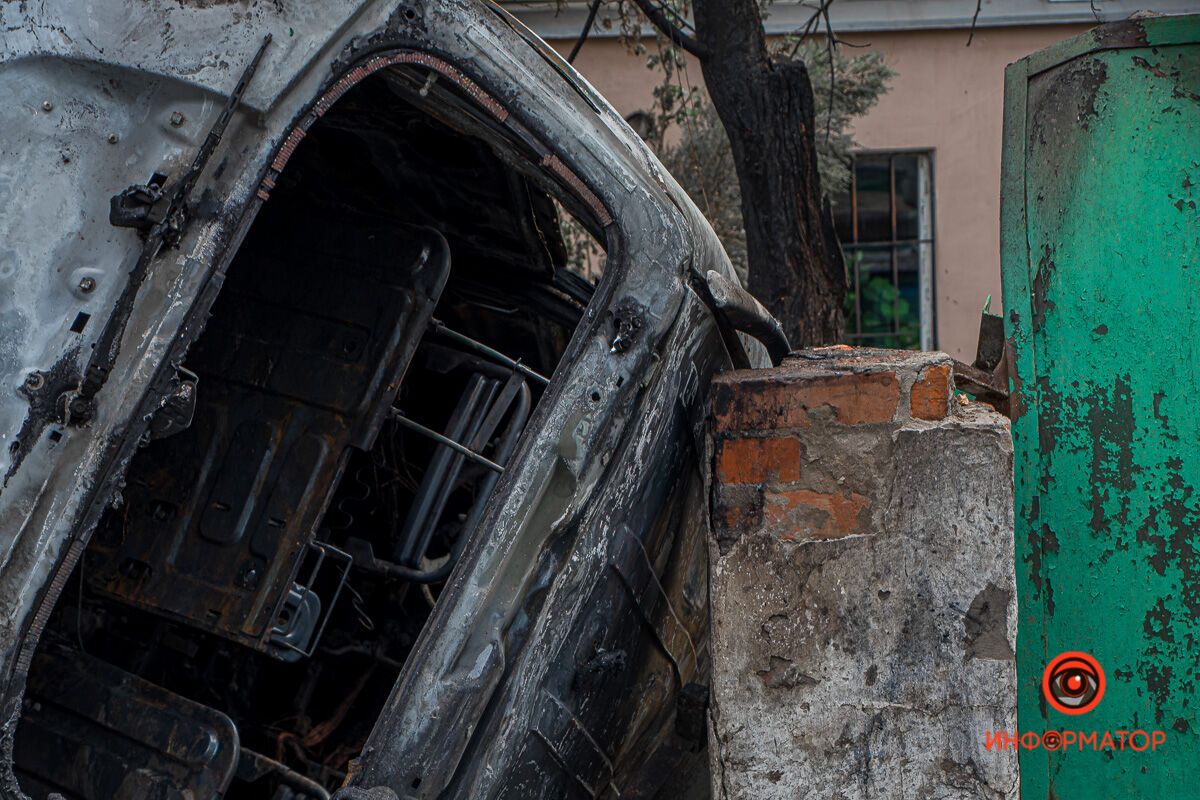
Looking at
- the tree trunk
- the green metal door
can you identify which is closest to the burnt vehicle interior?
the green metal door

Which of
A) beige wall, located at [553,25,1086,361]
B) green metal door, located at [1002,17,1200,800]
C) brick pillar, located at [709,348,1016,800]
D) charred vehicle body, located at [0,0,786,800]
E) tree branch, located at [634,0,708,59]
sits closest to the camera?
charred vehicle body, located at [0,0,786,800]

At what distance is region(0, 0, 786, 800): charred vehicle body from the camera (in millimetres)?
1881

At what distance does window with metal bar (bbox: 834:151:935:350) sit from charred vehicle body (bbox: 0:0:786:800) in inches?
250

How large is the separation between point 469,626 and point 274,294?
123 cm

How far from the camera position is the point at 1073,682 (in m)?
2.53

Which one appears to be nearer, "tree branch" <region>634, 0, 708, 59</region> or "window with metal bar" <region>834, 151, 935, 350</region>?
"tree branch" <region>634, 0, 708, 59</region>

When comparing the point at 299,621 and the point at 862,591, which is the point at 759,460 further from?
the point at 299,621

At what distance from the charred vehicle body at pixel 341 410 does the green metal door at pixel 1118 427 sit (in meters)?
0.66

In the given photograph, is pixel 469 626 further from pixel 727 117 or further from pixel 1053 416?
pixel 727 117

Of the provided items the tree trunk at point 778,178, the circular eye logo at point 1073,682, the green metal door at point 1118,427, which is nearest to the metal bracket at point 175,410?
the green metal door at point 1118,427

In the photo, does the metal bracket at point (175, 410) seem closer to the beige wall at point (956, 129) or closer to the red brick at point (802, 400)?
the red brick at point (802, 400)

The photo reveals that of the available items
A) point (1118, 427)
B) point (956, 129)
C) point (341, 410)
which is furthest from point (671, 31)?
point (956, 129)

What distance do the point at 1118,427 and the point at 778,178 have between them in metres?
2.38

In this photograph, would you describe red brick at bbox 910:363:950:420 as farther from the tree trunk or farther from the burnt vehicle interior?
the tree trunk
